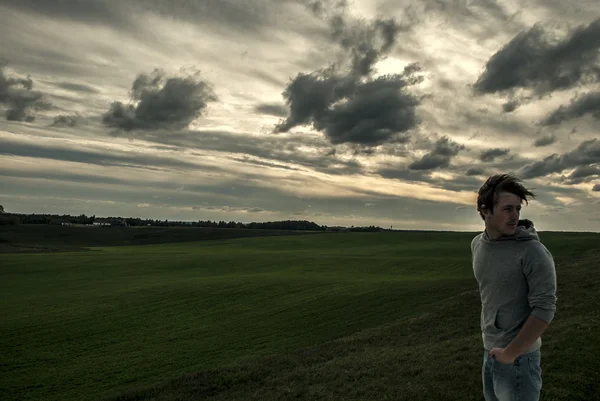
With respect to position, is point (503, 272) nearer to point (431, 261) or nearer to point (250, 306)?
point (250, 306)

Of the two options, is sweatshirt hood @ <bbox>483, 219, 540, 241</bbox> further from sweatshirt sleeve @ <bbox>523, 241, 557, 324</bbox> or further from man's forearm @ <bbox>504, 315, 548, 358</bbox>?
man's forearm @ <bbox>504, 315, 548, 358</bbox>

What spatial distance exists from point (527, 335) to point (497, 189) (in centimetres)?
131

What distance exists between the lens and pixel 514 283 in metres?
4.08

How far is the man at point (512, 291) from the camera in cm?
387

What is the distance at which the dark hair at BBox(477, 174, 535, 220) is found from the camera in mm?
4188

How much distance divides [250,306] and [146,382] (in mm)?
12708

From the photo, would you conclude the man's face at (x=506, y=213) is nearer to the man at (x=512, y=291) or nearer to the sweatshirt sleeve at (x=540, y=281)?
the man at (x=512, y=291)

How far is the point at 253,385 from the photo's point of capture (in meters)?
13.9

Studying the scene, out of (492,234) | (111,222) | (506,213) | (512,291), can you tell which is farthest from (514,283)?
(111,222)

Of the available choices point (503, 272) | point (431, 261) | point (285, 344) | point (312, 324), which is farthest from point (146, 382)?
point (431, 261)

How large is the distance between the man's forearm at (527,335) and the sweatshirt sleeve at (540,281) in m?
0.05

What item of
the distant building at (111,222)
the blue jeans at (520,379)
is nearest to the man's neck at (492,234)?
the blue jeans at (520,379)

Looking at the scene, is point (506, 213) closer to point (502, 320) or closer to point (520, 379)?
point (502, 320)

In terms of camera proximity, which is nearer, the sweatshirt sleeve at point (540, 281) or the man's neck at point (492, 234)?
the sweatshirt sleeve at point (540, 281)
